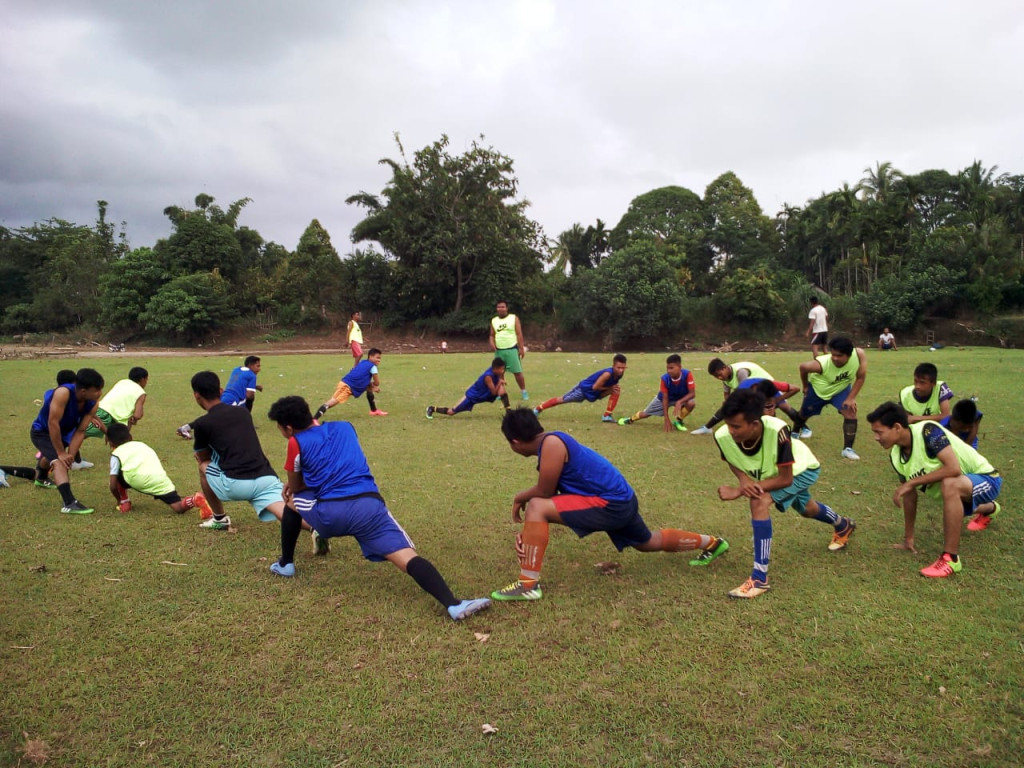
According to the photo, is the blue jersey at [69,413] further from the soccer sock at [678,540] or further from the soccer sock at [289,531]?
the soccer sock at [678,540]

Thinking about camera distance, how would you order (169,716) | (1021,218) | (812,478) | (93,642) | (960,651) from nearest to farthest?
(169,716)
(960,651)
(93,642)
(812,478)
(1021,218)

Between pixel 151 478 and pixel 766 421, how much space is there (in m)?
5.84

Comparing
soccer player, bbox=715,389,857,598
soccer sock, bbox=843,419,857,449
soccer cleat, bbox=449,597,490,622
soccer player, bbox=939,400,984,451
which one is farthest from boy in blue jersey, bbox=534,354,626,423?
soccer cleat, bbox=449,597,490,622

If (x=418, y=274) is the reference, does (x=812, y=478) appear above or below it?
below

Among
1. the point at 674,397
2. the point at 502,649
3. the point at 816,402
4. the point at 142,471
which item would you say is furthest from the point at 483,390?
the point at 502,649

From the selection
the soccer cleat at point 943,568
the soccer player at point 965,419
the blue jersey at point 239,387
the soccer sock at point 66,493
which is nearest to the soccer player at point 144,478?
the soccer sock at point 66,493

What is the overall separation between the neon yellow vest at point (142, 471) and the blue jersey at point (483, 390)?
19.4ft

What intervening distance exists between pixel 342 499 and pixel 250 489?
1543 millimetres

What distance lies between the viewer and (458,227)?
39.4m

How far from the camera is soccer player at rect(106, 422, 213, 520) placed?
653 cm

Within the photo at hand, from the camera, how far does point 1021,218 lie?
137 ft

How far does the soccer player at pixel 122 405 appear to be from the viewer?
8.06 m

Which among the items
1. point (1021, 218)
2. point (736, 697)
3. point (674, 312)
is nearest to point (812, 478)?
point (736, 697)

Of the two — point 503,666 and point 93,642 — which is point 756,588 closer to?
point 503,666
